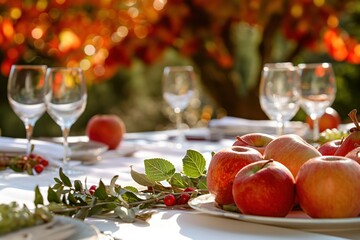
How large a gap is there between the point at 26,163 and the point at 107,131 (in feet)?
1.78

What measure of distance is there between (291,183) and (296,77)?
3.38 ft

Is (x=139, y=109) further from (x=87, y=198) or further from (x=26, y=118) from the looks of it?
(x=87, y=198)

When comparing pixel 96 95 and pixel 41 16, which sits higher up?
pixel 41 16

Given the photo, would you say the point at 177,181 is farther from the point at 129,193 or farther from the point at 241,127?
the point at 241,127

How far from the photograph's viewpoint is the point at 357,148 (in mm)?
1372

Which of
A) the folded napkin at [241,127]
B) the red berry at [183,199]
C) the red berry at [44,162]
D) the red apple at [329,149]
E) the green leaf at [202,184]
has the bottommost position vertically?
the folded napkin at [241,127]

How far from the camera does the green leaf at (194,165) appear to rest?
149cm

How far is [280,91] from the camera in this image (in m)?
2.27

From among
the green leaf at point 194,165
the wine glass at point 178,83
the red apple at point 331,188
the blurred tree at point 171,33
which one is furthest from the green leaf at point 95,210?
the blurred tree at point 171,33

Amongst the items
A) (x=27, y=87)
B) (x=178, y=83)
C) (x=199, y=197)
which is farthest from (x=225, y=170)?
(x=178, y=83)

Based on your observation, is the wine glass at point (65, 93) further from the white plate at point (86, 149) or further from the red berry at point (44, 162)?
the white plate at point (86, 149)

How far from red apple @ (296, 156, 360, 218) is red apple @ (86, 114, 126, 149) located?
51.3 inches

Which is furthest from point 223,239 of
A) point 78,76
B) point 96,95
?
point 96,95

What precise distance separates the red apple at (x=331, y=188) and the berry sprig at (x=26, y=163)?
88 centimetres
